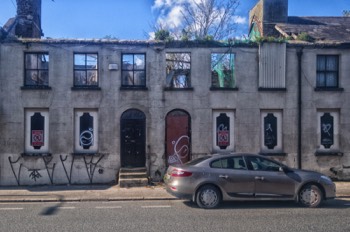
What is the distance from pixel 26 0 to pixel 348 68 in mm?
15109

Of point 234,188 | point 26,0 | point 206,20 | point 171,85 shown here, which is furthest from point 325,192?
point 206,20

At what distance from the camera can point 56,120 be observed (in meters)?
15.2

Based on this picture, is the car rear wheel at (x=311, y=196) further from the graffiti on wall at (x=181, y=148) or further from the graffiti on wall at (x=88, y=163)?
the graffiti on wall at (x=88, y=163)

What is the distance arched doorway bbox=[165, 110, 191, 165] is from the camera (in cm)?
1550

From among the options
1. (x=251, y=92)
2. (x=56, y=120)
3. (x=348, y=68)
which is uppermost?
(x=348, y=68)

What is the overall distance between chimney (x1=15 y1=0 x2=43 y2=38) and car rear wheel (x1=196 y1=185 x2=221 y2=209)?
1256 cm

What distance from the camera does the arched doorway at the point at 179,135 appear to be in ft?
50.9

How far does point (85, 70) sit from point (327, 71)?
10257 millimetres

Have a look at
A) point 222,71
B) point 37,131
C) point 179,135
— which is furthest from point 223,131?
point 37,131

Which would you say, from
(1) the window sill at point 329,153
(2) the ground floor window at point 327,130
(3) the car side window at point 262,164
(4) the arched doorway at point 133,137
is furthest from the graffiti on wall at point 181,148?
(2) the ground floor window at point 327,130

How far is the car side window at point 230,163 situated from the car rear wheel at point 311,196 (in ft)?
5.75

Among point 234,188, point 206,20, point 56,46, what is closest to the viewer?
point 234,188

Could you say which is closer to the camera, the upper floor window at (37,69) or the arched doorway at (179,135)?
the upper floor window at (37,69)

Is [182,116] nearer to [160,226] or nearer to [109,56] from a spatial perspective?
[109,56]
